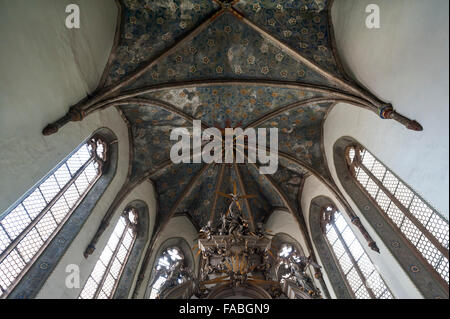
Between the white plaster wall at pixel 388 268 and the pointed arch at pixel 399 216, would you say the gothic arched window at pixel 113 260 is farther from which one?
the pointed arch at pixel 399 216

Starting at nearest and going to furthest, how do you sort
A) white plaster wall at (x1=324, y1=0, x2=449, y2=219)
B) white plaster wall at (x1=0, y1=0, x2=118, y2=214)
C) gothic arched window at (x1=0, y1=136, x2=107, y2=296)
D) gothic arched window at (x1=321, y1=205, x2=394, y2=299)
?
white plaster wall at (x1=324, y1=0, x2=449, y2=219), white plaster wall at (x1=0, y1=0, x2=118, y2=214), gothic arched window at (x1=0, y1=136, x2=107, y2=296), gothic arched window at (x1=321, y1=205, x2=394, y2=299)

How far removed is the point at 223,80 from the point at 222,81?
5 centimetres

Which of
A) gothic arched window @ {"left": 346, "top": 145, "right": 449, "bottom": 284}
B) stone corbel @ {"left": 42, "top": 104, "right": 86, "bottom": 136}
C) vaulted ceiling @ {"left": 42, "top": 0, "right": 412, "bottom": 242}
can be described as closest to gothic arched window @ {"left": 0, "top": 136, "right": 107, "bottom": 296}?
stone corbel @ {"left": 42, "top": 104, "right": 86, "bottom": 136}

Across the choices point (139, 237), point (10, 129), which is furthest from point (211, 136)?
point (10, 129)

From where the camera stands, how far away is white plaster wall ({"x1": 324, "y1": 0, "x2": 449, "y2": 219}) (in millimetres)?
5027

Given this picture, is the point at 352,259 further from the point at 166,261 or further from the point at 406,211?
the point at 166,261

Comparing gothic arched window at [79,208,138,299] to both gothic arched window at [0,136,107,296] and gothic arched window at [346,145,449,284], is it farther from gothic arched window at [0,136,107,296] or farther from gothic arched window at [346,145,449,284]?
gothic arched window at [346,145,449,284]

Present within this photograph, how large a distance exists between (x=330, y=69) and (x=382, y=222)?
15.9 feet

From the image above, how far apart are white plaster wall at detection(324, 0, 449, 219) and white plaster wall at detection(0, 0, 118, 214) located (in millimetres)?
7364

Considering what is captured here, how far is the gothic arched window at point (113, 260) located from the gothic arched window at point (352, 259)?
7.29 meters

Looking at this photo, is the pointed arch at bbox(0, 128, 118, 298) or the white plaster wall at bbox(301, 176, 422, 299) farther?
the white plaster wall at bbox(301, 176, 422, 299)

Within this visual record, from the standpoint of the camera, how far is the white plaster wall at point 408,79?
16.5ft
